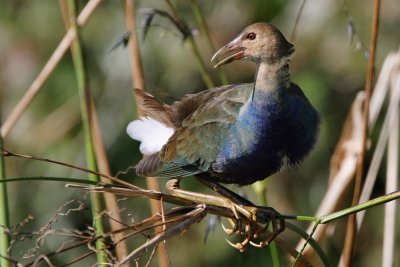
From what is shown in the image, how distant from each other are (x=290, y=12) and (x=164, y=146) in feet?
4.48

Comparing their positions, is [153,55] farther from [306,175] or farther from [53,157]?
[306,175]

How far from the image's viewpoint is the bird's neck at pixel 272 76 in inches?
73.7

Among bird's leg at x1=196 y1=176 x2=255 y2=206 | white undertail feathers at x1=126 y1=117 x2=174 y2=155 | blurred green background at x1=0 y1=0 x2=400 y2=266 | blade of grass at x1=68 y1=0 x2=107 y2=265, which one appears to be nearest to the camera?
blade of grass at x1=68 y1=0 x2=107 y2=265

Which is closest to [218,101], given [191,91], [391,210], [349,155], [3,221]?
[349,155]

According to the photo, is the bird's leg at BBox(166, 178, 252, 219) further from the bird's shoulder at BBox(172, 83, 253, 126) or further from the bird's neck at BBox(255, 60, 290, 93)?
the bird's neck at BBox(255, 60, 290, 93)

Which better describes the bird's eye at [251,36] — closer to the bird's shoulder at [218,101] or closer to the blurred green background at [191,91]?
the bird's shoulder at [218,101]

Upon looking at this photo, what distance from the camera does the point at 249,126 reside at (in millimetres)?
1917

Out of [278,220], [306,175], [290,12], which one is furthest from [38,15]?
[278,220]

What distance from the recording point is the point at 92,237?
1234mm

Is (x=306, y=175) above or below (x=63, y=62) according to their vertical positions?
below

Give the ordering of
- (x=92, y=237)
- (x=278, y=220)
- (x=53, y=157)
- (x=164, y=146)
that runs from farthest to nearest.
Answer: (x=53, y=157), (x=164, y=146), (x=278, y=220), (x=92, y=237)

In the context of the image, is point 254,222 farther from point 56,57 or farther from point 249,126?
point 56,57

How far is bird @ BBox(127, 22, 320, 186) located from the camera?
6.16ft

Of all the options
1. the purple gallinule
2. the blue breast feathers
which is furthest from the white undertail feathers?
the blue breast feathers
